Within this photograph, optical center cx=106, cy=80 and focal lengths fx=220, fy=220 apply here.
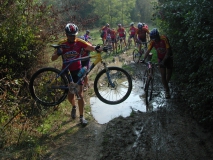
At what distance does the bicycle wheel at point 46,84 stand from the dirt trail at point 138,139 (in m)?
0.90

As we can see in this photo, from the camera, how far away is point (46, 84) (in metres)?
5.25

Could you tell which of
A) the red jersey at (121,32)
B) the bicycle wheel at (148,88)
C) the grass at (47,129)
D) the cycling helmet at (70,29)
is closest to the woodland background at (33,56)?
the grass at (47,129)

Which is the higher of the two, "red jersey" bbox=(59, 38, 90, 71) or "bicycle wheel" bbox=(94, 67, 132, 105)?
"red jersey" bbox=(59, 38, 90, 71)

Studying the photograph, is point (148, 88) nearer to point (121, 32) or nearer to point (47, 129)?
point (47, 129)

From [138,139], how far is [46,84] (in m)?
2.48

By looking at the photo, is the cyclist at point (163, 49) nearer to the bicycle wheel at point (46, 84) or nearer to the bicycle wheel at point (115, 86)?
the bicycle wheel at point (115, 86)

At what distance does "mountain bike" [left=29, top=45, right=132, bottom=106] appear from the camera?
5.00 metres

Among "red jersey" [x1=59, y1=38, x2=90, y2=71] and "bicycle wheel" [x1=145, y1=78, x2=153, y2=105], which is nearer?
"red jersey" [x1=59, y1=38, x2=90, y2=71]

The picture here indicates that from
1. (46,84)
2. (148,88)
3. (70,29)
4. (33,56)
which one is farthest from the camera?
(148,88)

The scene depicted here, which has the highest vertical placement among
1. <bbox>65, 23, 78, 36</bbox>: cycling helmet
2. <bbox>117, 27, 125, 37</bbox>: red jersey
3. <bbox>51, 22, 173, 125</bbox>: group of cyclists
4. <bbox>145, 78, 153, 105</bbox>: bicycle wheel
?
<bbox>117, 27, 125, 37</bbox>: red jersey

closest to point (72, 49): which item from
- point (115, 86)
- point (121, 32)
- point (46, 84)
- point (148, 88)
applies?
point (46, 84)

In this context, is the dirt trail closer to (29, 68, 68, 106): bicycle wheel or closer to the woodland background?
the woodland background

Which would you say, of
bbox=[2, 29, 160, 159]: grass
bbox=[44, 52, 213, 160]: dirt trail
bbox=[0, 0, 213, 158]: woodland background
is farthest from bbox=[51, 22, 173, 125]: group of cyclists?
bbox=[0, 0, 213, 158]: woodland background

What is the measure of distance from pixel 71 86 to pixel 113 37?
39.1 ft
